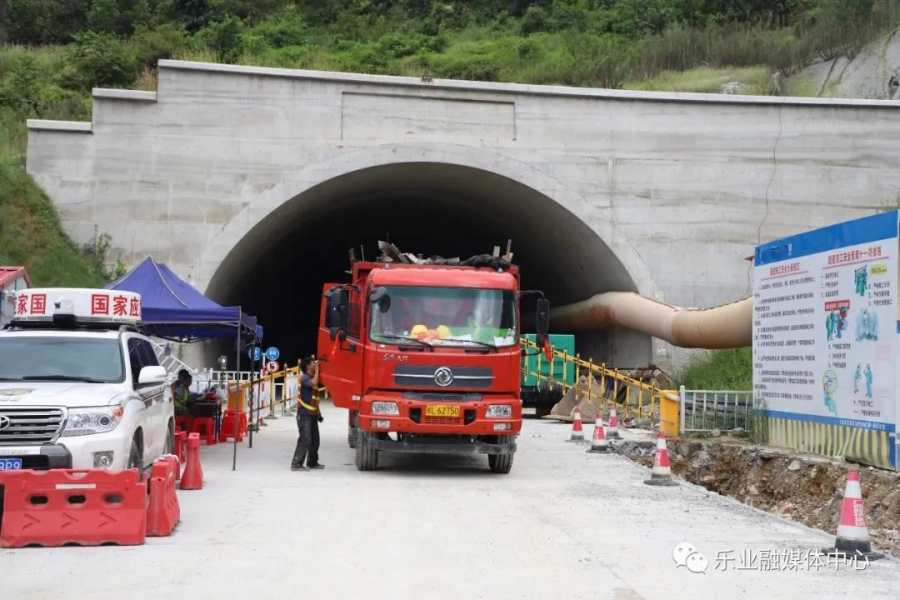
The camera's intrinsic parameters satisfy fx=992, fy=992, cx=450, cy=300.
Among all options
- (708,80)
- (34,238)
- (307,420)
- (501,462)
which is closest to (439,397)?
(501,462)

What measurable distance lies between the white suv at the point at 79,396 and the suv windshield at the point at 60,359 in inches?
0.4

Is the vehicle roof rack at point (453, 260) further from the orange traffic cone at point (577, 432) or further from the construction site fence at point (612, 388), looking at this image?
the orange traffic cone at point (577, 432)

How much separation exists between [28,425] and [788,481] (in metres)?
10.3

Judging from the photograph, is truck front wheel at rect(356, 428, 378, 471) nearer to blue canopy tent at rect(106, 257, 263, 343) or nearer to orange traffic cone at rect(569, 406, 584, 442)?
blue canopy tent at rect(106, 257, 263, 343)

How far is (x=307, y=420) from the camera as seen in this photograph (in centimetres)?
1468

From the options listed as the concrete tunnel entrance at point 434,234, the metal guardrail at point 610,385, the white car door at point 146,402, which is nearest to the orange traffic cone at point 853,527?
the white car door at point 146,402

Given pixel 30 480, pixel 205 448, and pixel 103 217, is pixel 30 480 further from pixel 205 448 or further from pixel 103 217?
pixel 103 217

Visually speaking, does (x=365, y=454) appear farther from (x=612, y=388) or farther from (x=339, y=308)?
(x=612, y=388)

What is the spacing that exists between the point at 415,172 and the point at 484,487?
15.7 m

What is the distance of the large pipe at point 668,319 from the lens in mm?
19562

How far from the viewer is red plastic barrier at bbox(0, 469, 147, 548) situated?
8.52 meters

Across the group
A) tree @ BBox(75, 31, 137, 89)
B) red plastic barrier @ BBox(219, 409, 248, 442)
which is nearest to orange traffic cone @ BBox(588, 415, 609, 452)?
red plastic barrier @ BBox(219, 409, 248, 442)

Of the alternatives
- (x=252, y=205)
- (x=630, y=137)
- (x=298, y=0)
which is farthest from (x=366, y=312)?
(x=298, y=0)

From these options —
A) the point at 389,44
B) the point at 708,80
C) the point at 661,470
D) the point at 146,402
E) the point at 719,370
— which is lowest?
the point at 661,470
